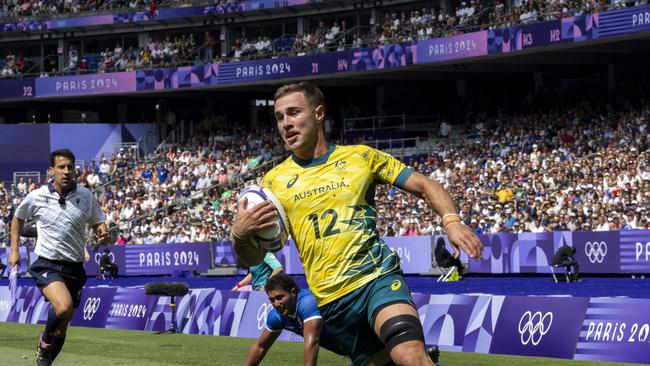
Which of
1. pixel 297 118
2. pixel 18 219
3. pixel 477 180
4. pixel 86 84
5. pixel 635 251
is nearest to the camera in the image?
pixel 297 118

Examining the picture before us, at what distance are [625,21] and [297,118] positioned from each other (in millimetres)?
30962

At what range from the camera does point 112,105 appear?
64.9 m

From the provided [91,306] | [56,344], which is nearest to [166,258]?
[91,306]

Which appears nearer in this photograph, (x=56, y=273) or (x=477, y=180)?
(x=56, y=273)

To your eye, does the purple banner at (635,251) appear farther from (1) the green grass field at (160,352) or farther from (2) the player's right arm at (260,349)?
(2) the player's right arm at (260,349)

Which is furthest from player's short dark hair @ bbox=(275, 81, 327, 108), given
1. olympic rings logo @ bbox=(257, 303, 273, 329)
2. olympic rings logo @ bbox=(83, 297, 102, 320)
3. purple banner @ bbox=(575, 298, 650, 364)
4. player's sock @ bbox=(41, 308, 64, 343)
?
olympic rings logo @ bbox=(83, 297, 102, 320)

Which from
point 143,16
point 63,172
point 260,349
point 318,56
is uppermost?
point 143,16

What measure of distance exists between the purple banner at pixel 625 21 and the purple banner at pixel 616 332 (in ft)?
76.9

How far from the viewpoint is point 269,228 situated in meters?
6.84

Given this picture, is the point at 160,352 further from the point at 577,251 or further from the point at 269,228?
the point at 577,251

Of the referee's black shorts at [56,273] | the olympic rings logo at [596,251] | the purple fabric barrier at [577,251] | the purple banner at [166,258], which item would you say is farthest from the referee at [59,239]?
the purple banner at [166,258]

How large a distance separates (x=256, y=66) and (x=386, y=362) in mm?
43861

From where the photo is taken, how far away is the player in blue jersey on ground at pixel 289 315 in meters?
10.6

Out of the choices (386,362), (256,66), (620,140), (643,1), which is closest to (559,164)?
(620,140)
